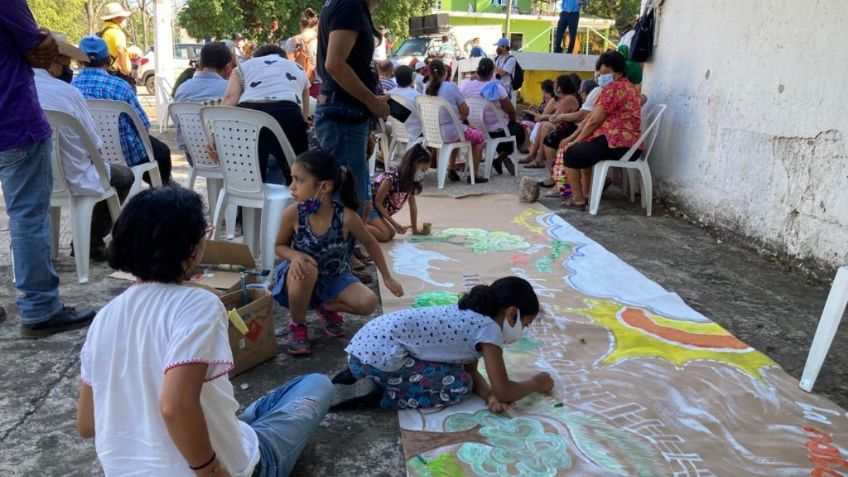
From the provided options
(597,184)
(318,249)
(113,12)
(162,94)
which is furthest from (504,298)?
(162,94)

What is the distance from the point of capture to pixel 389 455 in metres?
2.13

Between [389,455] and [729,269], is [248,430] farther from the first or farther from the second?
[729,269]

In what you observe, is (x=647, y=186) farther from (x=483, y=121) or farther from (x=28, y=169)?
(x=28, y=169)

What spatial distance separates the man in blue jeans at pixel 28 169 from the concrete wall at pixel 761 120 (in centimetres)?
440

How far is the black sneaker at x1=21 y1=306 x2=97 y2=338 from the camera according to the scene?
291 centimetres

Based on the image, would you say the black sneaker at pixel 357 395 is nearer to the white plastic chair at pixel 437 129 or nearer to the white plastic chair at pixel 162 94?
the white plastic chair at pixel 437 129

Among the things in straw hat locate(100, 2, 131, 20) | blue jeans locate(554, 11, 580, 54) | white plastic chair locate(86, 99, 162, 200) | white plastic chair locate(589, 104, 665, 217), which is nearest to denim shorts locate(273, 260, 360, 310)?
white plastic chair locate(86, 99, 162, 200)

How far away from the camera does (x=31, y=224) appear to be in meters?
2.86

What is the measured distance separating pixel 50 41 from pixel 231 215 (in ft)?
6.45

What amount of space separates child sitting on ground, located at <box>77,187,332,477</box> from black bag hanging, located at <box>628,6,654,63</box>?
20.4 feet

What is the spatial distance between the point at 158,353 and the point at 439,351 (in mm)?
1202

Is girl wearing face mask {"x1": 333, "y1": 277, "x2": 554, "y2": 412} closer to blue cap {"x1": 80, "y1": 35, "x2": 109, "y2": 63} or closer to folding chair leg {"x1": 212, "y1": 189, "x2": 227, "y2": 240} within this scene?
folding chair leg {"x1": 212, "y1": 189, "x2": 227, "y2": 240}

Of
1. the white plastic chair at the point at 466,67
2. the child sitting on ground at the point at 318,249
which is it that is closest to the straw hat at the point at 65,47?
the child sitting on ground at the point at 318,249

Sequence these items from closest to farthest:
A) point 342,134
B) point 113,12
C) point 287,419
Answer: point 287,419, point 342,134, point 113,12
